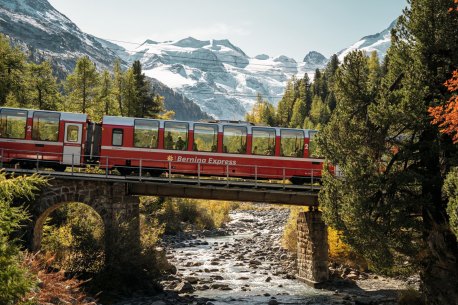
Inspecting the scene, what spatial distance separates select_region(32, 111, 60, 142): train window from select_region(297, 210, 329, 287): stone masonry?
46.5ft

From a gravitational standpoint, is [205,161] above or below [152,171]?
above

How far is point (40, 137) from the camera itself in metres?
23.8

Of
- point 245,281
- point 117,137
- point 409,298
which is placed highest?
point 117,137

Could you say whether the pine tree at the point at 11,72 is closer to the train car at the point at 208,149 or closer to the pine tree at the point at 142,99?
the pine tree at the point at 142,99

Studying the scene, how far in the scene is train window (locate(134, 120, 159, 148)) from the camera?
24.4 metres

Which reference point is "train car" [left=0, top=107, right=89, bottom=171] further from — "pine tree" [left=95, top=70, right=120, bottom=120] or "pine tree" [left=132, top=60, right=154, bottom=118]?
"pine tree" [left=132, top=60, right=154, bottom=118]

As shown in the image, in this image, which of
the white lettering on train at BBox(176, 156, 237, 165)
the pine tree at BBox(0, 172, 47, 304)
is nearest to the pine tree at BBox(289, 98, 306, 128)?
the white lettering on train at BBox(176, 156, 237, 165)

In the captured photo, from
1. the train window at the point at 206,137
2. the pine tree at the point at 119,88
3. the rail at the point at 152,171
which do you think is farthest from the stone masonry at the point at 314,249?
the pine tree at the point at 119,88

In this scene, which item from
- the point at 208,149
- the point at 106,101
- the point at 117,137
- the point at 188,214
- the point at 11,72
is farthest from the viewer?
the point at 106,101

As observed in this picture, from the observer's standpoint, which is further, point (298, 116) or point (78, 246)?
point (298, 116)

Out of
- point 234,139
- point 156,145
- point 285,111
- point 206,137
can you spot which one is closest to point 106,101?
point 156,145

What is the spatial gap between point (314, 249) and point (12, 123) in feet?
56.6

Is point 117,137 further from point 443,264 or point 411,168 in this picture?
point 443,264

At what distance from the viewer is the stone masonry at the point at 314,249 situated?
23609 mm
